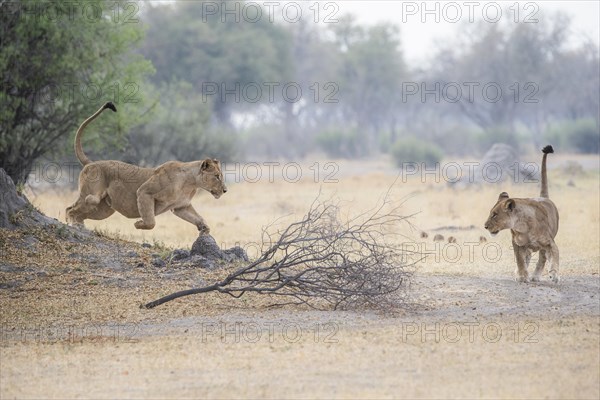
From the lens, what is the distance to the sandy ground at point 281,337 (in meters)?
6.68

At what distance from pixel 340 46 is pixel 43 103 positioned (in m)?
47.3

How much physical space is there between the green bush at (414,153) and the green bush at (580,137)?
611 centimetres

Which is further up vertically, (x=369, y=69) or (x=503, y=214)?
(x=369, y=69)

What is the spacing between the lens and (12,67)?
1786cm

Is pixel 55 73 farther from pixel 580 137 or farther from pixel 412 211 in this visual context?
pixel 580 137

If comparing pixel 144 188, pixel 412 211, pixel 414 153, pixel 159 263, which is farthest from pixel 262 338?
pixel 414 153

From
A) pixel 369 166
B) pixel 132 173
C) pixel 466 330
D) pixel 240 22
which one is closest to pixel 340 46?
pixel 240 22

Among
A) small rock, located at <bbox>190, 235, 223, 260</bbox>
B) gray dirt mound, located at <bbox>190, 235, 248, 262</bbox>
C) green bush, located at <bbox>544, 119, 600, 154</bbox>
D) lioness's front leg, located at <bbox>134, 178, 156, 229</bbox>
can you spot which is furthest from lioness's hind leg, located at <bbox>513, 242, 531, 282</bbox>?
green bush, located at <bbox>544, 119, 600, 154</bbox>

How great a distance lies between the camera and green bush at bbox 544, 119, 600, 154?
43.8 metres

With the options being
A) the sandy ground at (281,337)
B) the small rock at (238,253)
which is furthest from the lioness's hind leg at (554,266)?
the small rock at (238,253)

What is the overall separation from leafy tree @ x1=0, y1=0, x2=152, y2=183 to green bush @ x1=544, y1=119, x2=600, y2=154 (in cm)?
2864

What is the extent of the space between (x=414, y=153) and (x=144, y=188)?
3313cm

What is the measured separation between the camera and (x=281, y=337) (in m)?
8.20

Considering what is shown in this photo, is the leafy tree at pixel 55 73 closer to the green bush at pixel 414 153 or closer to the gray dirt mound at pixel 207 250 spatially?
the gray dirt mound at pixel 207 250
